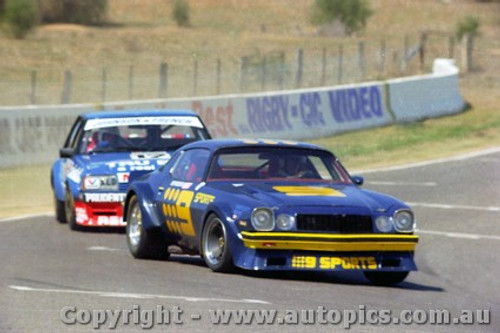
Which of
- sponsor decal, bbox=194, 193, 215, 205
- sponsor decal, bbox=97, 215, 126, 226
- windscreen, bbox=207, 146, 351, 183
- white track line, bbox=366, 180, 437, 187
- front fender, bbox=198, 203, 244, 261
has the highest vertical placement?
windscreen, bbox=207, 146, 351, 183

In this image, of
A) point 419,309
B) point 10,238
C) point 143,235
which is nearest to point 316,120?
point 10,238

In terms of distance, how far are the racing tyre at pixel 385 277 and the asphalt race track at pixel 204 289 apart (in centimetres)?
9

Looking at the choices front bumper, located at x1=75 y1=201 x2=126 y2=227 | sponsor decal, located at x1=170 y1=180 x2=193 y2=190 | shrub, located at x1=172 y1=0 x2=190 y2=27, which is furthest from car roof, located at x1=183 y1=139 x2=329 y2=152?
shrub, located at x1=172 y1=0 x2=190 y2=27

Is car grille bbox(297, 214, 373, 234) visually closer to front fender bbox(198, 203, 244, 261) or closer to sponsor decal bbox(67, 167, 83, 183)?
front fender bbox(198, 203, 244, 261)

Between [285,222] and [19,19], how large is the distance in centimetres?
4384

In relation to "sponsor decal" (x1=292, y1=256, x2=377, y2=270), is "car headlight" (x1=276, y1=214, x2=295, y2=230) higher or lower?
higher

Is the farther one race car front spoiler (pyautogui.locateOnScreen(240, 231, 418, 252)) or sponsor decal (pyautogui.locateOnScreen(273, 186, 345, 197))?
sponsor decal (pyautogui.locateOnScreen(273, 186, 345, 197))

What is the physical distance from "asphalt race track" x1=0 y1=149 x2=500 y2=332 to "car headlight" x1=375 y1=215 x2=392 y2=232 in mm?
525

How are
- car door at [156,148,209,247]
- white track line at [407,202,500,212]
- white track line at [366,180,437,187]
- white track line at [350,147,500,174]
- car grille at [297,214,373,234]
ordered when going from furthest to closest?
white track line at [350,147,500,174] → white track line at [366,180,437,187] → white track line at [407,202,500,212] → car door at [156,148,209,247] → car grille at [297,214,373,234]

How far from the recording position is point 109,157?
1530cm

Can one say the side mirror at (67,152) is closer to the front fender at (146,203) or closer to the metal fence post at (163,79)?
the front fender at (146,203)

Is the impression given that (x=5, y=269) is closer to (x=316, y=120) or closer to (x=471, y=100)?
(x=316, y=120)

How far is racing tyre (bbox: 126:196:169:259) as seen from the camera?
479 inches
